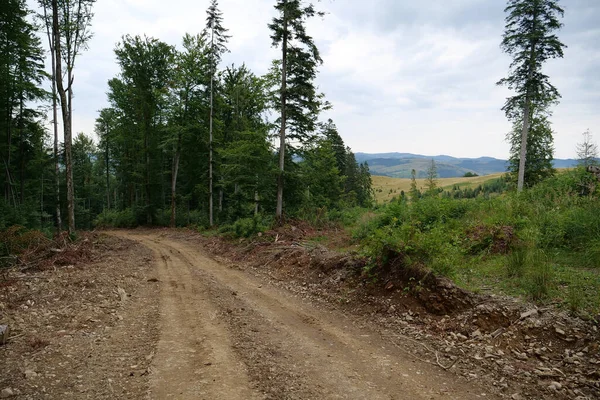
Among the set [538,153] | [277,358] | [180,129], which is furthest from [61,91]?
[538,153]

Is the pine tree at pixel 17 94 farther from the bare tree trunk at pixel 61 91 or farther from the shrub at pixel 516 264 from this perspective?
the shrub at pixel 516 264

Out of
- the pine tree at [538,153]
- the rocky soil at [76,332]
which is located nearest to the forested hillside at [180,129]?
the rocky soil at [76,332]

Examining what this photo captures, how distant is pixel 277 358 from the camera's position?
16.0ft

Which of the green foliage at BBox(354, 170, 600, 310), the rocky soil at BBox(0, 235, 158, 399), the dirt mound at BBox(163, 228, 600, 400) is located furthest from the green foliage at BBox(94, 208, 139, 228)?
the green foliage at BBox(354, 170, 600, 310)

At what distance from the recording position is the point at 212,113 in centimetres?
2569

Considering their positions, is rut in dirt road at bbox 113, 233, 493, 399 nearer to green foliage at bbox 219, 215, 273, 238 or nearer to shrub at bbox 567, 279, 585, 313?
shrub at bbox 567, 279, 585, 313

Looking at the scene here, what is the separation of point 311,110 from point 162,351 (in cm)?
1448

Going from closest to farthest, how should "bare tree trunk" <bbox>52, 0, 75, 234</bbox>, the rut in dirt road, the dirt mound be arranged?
the rut in dirt road < the dirt mound < "bare tree trunk" <bbox>52, 0, 75, 234</bbox>

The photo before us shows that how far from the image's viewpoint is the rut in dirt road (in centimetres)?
398

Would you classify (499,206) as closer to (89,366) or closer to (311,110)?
(311,110)

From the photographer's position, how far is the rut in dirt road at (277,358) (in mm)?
3977

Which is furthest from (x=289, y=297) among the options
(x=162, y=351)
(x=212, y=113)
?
(x=212, y=113)

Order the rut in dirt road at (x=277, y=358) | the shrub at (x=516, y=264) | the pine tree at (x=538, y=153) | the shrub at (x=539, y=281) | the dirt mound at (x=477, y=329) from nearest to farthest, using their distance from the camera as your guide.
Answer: the rut in dirt road at (x=277, y=358) → the dirt mound at (x=477, y=329) → the shrub at (x=539, y=281) → the shrub at (x=516, y=264) → the pine tree at (x=538, y=153)

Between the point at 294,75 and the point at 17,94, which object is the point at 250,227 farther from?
the point at 17,94
